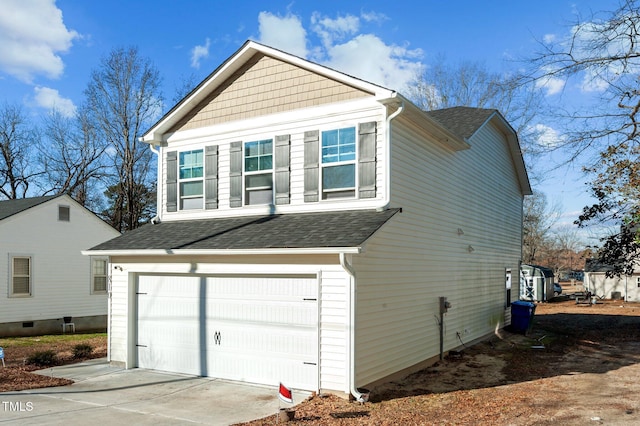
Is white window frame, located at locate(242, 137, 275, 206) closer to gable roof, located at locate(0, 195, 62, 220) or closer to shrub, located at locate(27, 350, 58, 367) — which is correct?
shrub, located at locate(27, 350, 58, 367)

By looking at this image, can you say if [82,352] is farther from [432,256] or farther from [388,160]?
[388,160]

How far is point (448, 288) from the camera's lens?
45.4 feet

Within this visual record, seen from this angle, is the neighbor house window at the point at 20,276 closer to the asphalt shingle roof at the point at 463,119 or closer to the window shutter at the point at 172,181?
the window shutter at the point at 172,181

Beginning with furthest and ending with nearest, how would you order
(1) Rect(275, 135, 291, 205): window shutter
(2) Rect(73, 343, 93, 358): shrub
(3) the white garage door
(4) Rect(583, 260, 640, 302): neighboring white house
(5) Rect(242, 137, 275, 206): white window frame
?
(4) Rect(583, 260, 640, 302): neighboring white house → (2) Rect(73, 343, 93, 358): shrub → (5) Rect(242, 137, 275, 206): white window frame → (1) Rect(275, 135, 291, 205): window shutter → (3) the white garage door

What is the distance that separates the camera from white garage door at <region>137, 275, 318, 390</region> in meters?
9.88

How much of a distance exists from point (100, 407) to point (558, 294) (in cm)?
4160

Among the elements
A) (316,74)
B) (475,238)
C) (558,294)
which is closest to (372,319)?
(316,74)

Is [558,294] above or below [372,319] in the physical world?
below

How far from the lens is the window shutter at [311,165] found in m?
11.3

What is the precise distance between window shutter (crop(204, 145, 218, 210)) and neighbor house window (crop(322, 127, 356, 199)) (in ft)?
9.82

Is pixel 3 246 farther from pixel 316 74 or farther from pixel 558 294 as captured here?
pixel 558 294

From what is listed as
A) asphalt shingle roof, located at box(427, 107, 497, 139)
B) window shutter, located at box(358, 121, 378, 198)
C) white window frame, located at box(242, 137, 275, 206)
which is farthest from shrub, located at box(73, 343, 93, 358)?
asphalt shingle roof, located at box(427, 107, 497, 139)

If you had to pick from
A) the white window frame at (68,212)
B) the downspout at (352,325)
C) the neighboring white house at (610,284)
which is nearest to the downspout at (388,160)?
the downspout at (352,325)

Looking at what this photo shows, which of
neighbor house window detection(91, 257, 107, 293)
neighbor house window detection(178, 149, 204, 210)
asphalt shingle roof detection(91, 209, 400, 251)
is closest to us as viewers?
asphalt shingle roof detection(91, 209, 400, 251)
